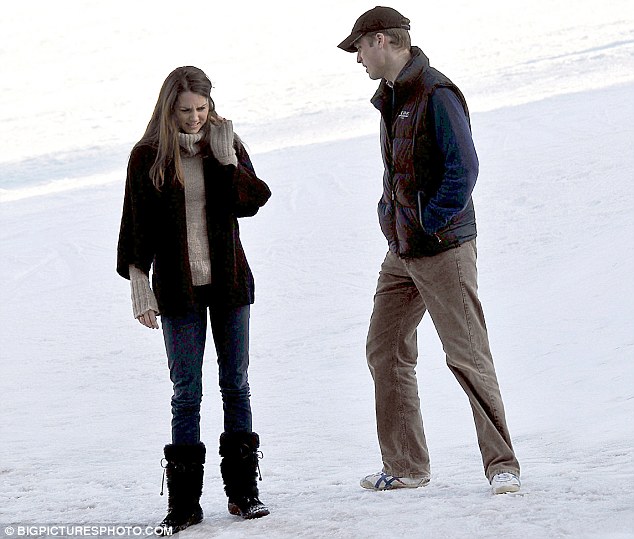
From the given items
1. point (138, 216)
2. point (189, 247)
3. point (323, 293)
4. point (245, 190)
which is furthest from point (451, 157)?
point (323, 293)

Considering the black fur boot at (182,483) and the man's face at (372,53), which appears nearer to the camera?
the black fur boot at (182,483)

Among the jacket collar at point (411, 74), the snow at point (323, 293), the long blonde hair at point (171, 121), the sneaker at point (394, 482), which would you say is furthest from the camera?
the snow at point (323, 293)

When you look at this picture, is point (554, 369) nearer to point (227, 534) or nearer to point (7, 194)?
point (227, 534)

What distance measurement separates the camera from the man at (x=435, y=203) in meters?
3.28

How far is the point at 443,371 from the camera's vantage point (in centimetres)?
660

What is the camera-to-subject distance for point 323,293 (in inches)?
355

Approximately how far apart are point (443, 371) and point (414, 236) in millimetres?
3341

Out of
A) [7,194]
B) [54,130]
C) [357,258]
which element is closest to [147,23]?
[54,130]

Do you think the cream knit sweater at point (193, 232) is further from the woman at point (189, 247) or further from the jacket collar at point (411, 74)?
the jacket collar at point (411, 74)

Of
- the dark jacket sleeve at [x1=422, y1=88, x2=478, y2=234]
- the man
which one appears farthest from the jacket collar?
the dark jacket sleeve at [x1=422, y1=88, x2=478, y2=234]

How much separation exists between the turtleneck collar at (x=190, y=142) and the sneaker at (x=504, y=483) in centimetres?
143

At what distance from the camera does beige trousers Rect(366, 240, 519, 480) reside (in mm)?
3393

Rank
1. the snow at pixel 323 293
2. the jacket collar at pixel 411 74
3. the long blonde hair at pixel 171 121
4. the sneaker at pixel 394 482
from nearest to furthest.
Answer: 1. the long blonde hair at pixel 171 121
2. the jacket collar at pixel 411 74
3. the sneaker at pixel 394 482
4. the snow at pixel 323 293

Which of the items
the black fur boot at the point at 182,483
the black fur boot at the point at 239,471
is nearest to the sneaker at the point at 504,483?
the black fur boot at the point at 239,471
